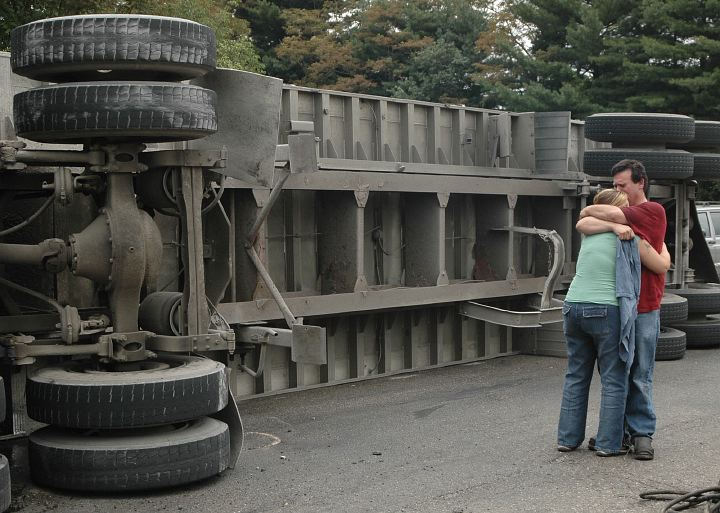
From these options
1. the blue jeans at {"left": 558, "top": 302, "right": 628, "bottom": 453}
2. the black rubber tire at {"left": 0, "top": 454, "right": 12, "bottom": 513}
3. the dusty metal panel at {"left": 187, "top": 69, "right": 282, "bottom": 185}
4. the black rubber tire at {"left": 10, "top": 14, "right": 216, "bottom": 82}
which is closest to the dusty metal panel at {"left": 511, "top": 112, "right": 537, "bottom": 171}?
the dusty metal panel at {"left": 187, "top": 69, "right": 282, "bottom": 185}

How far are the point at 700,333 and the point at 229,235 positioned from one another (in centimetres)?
711

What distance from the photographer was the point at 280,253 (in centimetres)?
1110

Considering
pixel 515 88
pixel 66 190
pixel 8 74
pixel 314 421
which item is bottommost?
pixel 314 421

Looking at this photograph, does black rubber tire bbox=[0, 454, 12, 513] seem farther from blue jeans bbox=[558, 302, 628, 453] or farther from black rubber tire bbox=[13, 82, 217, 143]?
blue jeans bbox=[558, 302, 628, 453]

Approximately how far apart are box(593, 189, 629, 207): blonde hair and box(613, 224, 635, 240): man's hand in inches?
9.8

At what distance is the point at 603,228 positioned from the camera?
7996 millimetres

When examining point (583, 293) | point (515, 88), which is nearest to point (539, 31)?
point (515, 88)

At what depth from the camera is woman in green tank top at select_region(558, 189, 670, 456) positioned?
311 inches

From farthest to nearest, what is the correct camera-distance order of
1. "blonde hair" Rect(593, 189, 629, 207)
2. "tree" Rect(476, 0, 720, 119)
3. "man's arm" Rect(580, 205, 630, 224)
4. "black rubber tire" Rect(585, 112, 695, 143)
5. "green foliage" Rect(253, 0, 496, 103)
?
"green foliage" Rect(253, 0, 496, 103)
"tree" Rect(476, 0, 720, 119)
"black rubber tire" Rect(585, 112, 695, 143)
"blonde hair" Rect(593, 189, 629, 207)
"man's arm" Rect(580, 205, 630, 224)

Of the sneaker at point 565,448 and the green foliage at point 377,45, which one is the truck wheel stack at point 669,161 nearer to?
the sneaker at point 565,448

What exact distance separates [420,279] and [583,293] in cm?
438

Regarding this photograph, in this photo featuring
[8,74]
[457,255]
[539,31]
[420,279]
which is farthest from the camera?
[539,31]

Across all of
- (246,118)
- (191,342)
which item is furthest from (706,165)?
(191,342)

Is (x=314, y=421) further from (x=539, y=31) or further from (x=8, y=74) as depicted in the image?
(x=539, y=31)
